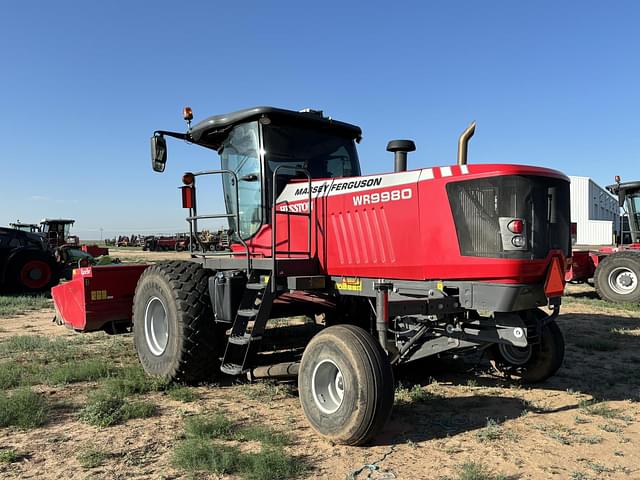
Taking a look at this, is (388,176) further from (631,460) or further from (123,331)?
(123,331)

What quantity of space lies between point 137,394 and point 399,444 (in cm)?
267

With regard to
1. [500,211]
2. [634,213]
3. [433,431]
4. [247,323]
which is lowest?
[433,431]

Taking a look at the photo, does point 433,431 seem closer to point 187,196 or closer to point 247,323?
point 247,323

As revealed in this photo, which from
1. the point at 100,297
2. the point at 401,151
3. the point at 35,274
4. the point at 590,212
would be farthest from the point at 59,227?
the point at 590,212

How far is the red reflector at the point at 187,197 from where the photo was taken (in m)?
5.17

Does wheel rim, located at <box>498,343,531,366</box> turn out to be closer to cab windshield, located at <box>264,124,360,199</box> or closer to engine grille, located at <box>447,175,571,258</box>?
engine grille, located at <box>447,175,571,258</box>

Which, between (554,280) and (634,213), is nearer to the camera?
(554,280)

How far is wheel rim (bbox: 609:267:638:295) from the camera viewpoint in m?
11.0

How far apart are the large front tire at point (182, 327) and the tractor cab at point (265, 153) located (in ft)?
2.34

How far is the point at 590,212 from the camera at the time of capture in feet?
160

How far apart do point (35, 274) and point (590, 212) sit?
1947 inches

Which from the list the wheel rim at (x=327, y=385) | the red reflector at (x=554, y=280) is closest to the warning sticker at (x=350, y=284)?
the wheel rim at (x=327, y=385)

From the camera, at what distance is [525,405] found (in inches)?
180

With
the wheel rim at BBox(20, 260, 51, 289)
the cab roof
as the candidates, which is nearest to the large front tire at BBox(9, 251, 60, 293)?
→ the wheel rim at BBox(20, 260, 51, 289)
